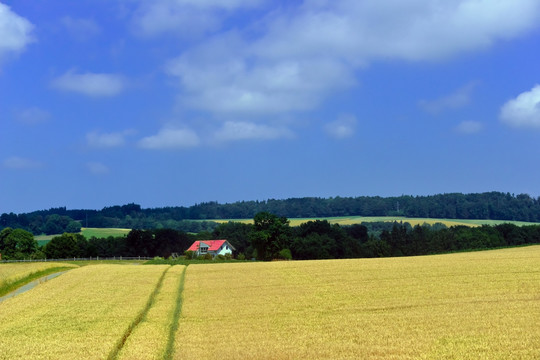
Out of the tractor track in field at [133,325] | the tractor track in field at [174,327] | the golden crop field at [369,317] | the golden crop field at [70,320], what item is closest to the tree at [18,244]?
the golden crop field at [70,320]

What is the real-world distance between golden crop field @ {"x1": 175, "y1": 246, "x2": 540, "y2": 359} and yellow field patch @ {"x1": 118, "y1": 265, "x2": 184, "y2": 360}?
715mm

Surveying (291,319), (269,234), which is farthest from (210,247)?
(291,319)

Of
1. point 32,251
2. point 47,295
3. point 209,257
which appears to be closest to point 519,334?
point 47,295

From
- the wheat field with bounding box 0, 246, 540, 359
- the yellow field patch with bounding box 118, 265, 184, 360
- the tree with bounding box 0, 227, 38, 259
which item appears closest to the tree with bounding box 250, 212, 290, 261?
the tree with bounding box 0, 227, 38, 259

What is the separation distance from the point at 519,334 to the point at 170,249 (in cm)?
14997

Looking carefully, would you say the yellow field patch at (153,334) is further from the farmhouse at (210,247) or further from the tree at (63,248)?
→ the farmhouse at (210,247)

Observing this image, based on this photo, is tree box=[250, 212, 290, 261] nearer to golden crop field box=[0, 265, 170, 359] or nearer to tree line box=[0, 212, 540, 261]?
tree line box=[0, 212, 540, 261]

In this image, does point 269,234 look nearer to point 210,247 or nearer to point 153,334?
point 210,247

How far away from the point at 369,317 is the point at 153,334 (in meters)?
9.15

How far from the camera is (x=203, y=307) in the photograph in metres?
28.5

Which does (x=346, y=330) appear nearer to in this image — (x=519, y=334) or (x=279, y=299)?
(x=519, y=334)

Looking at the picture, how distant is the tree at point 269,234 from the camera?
11231 centimetres

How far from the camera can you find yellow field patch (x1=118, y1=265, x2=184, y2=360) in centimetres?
1835

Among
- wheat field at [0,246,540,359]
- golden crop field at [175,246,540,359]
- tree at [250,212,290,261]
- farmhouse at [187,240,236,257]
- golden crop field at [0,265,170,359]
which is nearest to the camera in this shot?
golden crop field at [175,246,540,359]
